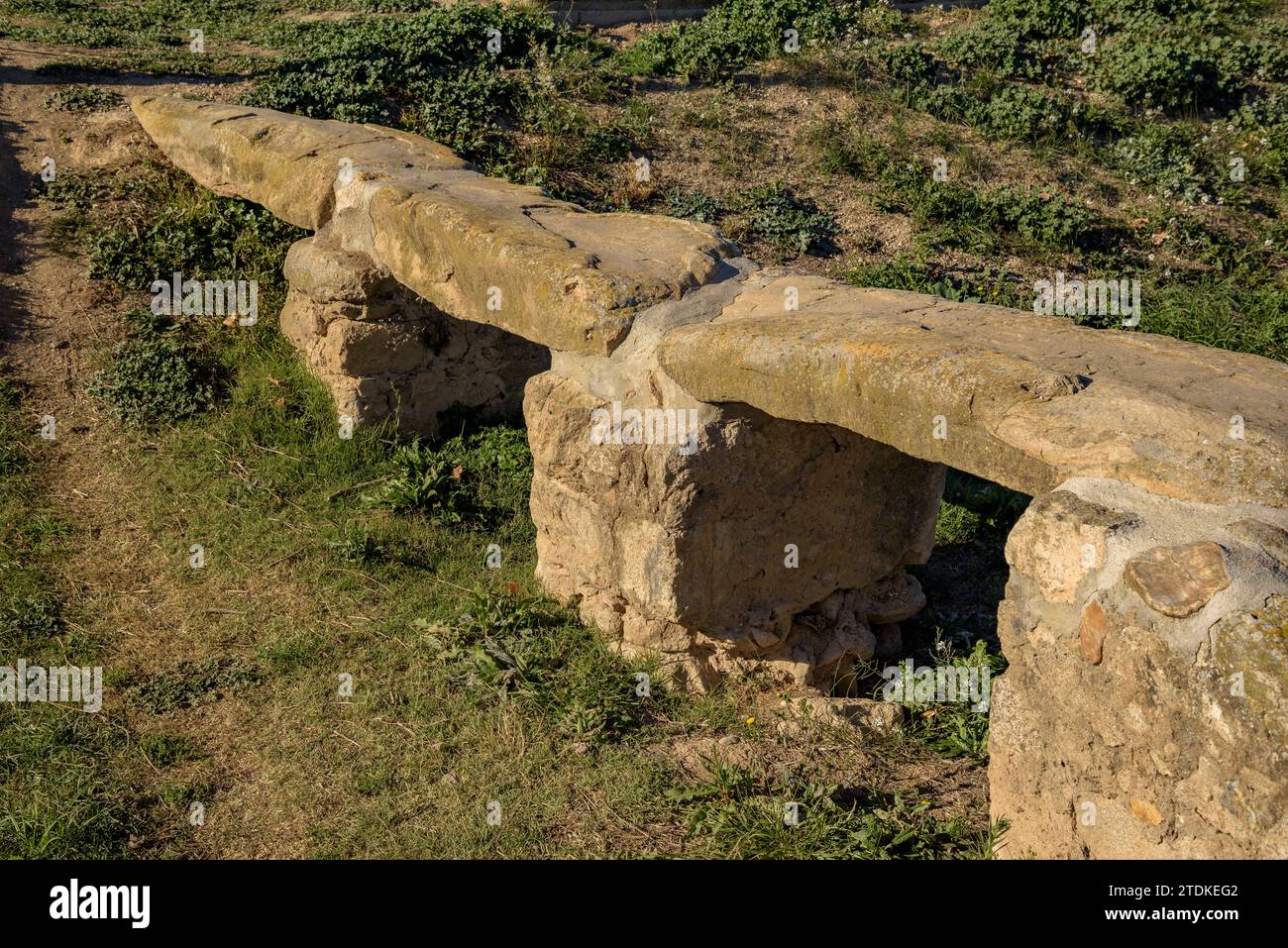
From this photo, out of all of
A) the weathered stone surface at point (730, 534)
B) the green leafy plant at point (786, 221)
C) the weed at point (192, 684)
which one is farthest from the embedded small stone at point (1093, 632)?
the green leafy plant at point (786, 221)

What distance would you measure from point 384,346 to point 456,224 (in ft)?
4.27

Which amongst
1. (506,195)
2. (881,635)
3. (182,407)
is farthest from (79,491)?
(881,635)

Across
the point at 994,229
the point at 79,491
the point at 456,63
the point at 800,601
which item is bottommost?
the point at 79,491

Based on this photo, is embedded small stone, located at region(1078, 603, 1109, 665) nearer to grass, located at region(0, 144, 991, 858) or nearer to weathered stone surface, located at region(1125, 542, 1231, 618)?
weathered stone surface, located at region(1125, 542, 1231, 618)

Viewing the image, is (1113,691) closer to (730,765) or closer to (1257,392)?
(1257,392)

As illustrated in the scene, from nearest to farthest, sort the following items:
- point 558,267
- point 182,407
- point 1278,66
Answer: point 558,267 < point 182,407 < point 1278,66

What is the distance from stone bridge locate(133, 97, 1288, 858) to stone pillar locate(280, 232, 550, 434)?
16mm

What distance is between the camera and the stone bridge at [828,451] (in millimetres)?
2719

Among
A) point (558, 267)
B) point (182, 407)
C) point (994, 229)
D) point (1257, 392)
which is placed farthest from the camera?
point (994, 229)

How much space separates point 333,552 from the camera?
17.4 ft

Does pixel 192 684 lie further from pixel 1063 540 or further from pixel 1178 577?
pixel 1178 577

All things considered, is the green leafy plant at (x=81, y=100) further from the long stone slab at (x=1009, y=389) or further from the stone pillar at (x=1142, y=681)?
the stone pillar at (x=1142, y=681)

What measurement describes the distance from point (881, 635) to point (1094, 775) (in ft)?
7.38

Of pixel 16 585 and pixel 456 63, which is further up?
pixel 456 63
